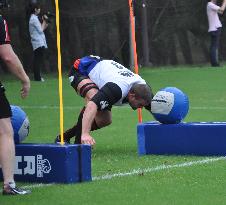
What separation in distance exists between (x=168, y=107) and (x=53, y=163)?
7.51 ft

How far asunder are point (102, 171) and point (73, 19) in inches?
701

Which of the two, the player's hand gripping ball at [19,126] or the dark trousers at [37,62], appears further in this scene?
the dark trousers at [37,62]

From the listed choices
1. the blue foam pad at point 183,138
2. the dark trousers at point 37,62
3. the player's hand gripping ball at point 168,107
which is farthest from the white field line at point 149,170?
the dark trousers at point 37,62

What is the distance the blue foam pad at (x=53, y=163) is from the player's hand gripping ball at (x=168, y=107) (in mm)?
2053

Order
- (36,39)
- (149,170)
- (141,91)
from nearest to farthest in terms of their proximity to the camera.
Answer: (149,170) < (141,91) < (36,39)

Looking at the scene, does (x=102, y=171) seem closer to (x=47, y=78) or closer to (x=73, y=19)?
(x=47, y=78)

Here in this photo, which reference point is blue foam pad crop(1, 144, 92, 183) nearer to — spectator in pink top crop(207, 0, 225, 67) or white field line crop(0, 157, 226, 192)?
white field line crop(0, 157, 226, 192)

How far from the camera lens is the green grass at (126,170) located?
7.50 m

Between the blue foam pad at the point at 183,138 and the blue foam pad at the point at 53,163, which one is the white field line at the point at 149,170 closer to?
the blue foam pad at the point at 53,163

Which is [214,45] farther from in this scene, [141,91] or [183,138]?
[141,91]

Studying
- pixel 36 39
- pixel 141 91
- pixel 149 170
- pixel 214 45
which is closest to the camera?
pixel 149 170

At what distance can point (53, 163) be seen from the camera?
833 centimetres

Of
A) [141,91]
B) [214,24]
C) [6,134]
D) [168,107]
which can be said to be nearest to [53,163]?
[6,134]

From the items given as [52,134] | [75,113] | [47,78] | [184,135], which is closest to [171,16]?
[47,78]
